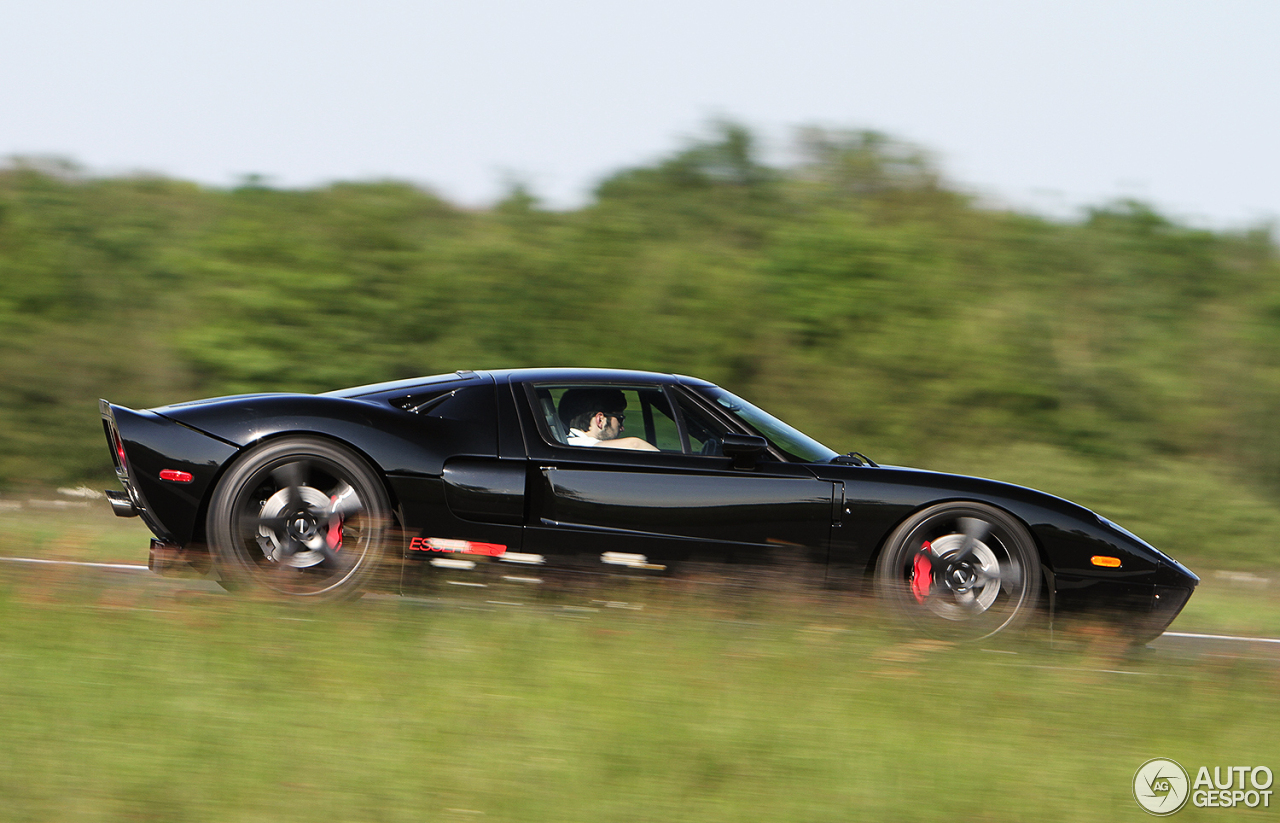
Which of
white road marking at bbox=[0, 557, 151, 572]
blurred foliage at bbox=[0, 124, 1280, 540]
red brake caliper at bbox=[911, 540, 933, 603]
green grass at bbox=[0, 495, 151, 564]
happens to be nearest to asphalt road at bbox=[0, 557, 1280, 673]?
white road marking at bbox=[0, 557, 151, 572]

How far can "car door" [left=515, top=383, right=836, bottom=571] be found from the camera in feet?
18.1

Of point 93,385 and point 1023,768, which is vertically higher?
point 93,385

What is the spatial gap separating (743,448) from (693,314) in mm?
7997

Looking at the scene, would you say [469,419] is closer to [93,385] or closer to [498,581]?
[498,581]

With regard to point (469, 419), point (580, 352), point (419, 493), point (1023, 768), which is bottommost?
point (1023, 768)

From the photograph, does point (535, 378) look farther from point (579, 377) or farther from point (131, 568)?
point (131, 568)

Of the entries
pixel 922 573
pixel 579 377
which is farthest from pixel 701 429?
pixel 922 573

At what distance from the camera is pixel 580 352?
1337 cm

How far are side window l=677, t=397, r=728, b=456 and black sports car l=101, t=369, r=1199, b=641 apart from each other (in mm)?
16

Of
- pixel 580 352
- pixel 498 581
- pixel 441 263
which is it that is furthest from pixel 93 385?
pixel 498 581

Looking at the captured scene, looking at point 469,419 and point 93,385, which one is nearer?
point 469,419

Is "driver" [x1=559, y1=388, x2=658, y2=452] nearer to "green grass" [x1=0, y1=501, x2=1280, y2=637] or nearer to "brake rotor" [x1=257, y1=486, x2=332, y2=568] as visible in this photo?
"brake rotor" [x1=257, y1=486, x2=332, y2=568]

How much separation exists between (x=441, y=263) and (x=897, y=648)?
973 centimetres

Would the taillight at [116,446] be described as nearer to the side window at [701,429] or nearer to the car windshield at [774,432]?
the side window at [701,429]
